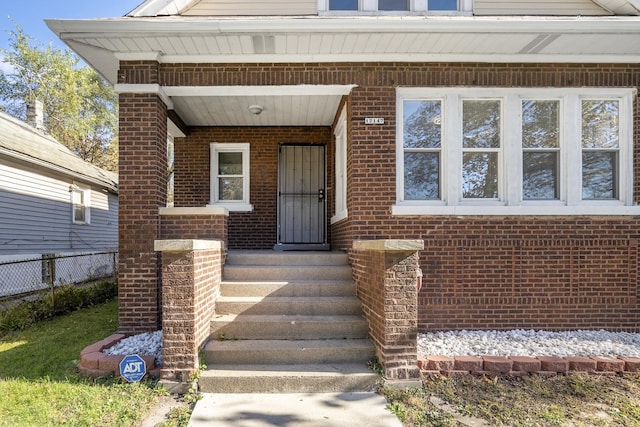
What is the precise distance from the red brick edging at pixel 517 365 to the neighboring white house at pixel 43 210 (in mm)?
8392

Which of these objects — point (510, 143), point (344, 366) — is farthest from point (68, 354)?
point (510, 143)

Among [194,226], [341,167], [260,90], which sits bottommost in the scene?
[194,226]

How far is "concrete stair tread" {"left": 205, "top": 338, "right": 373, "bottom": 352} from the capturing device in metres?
3.89

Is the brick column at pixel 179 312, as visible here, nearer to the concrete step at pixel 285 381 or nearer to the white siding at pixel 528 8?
the concrete step at pixel 285 381

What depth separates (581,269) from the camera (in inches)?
197

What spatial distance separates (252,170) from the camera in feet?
24.8

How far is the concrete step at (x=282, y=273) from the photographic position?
500 cm

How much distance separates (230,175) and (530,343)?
584cm

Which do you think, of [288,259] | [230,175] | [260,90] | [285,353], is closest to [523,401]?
[285,353]

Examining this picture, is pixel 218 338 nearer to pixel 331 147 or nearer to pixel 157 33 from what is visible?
pixel 157 33

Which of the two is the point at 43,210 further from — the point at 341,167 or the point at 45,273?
the point at 341,167

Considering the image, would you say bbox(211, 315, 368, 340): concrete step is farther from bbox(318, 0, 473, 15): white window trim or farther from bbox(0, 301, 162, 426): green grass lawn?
bbox(318, 0, 473, 15): white window trim

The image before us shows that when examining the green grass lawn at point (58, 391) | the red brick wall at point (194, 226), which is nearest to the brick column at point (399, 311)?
→ the green grass lawn at point (58, 391)

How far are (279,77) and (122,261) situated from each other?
3.16 metres
